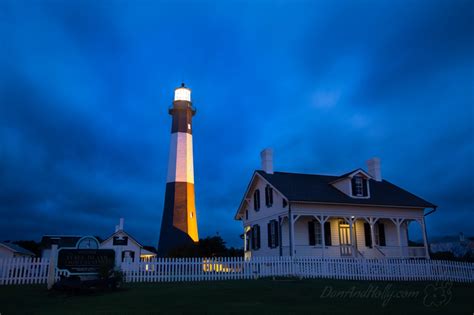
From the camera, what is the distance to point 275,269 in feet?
60.0

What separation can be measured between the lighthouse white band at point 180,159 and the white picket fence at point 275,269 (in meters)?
12.4

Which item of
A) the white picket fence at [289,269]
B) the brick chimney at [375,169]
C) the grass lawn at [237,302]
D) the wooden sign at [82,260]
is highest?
the brick chimney at [375,169]

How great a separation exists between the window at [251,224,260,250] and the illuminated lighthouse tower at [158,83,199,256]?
4852 millimetres

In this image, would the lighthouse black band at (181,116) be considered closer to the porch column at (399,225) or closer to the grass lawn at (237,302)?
the porch column at (399,225)

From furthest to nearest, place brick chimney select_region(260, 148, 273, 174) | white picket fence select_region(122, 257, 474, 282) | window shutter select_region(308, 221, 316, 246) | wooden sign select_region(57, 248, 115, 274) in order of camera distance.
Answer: brick chimney select_region(260, 148, 273, 174) → window shutter select_region(308, 221, 316, 246) → white picket fence select_region(122, 257, 474, 282) → wooden sign select_region(57, 248, 115, 274)

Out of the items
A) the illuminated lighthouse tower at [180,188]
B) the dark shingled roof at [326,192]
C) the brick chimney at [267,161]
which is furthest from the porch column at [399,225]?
the illuminated lighthouse tower at [180,188]

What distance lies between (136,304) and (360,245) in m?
17.4

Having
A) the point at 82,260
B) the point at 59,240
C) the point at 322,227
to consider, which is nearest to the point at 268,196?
the point at 322,227

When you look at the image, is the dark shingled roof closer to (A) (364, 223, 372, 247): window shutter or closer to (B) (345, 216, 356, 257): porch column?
(B) (345, 216, 356, 257): porch column

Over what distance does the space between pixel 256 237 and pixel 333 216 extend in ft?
20.7

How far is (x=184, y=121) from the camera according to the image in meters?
32.5

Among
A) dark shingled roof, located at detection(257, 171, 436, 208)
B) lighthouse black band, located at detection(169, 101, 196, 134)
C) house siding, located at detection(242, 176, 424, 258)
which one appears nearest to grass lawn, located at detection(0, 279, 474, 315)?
house siding, located at detection(242, 176, 424, 258)

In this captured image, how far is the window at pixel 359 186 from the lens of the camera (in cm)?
2364

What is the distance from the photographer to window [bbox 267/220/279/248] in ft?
77.4
